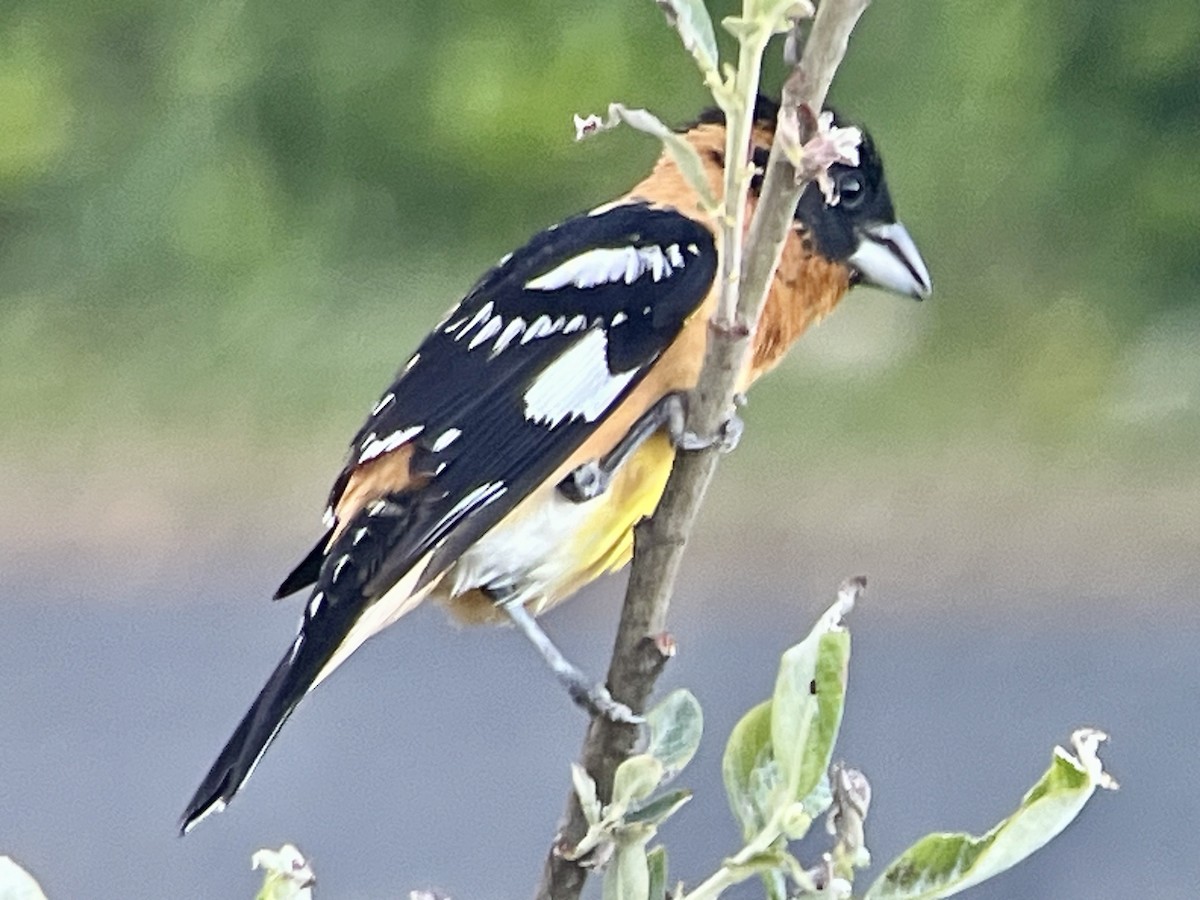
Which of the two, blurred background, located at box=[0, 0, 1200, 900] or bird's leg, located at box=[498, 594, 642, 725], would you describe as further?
Result: blurred background, located at box=[0, 0, 1200, 900]

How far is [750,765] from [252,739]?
22 cm

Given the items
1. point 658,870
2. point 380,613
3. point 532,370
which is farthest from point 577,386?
point 658,870

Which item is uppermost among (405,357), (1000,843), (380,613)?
(405,357)

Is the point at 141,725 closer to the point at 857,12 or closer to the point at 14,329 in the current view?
the point at 14,329

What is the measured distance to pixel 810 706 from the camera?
48 centimetres

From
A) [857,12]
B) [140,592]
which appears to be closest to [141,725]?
[140,592]

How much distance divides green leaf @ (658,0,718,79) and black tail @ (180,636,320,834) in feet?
1.07

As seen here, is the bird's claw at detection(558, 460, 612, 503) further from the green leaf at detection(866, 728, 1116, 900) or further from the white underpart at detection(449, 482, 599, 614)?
the green leaf at detection(866, 728, 1116, 900)

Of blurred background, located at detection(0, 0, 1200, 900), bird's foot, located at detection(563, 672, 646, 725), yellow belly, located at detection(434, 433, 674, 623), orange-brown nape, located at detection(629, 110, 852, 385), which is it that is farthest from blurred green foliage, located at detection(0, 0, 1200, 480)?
bird's foot, located at detection(563, 672, 646, 725)

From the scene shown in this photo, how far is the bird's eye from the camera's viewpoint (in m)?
0.79

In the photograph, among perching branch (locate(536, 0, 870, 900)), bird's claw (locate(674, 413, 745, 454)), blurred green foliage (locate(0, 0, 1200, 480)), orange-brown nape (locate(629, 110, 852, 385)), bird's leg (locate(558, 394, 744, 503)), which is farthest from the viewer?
blurred green foliage (locate(0, 0, 1200, 480))

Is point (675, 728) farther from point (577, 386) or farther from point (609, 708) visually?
point (577, 386)

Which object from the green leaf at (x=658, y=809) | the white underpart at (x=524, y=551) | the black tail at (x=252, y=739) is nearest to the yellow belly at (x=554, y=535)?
the white underpart at (x=524, y=551)

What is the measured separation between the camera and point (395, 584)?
0.67m
